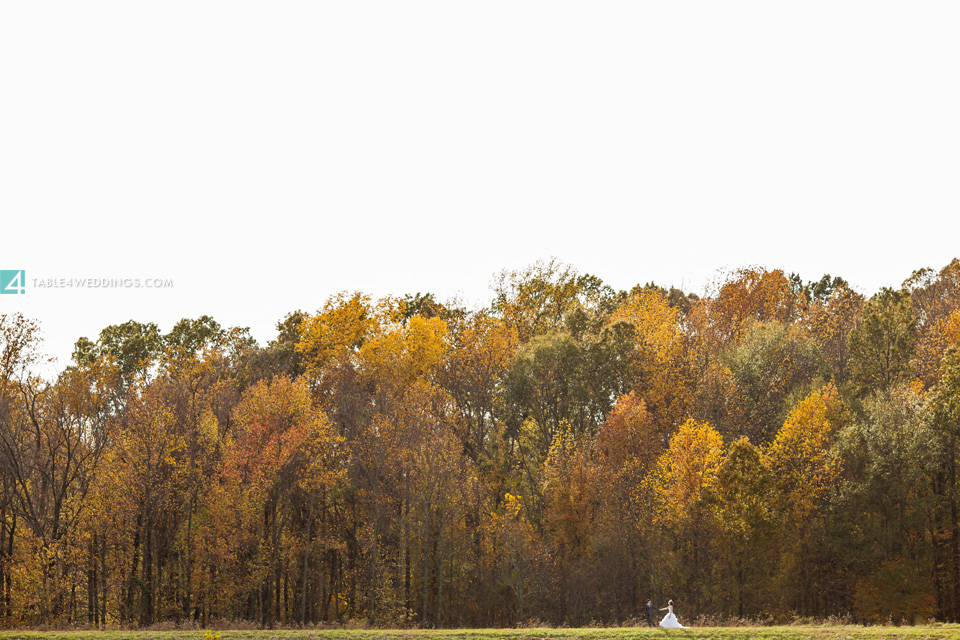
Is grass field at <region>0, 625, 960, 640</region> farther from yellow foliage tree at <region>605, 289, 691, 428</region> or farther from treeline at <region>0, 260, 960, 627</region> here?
yellow foliage tree at <region>605, 289, 691, 428</region>

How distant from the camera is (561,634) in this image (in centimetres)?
3875

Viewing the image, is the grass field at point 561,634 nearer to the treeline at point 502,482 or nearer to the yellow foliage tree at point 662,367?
the treeline at point 502,482

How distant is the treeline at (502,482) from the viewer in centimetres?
5734

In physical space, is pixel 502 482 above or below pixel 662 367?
below

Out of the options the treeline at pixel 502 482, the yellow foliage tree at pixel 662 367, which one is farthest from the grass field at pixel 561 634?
the yellow foliage tree at pixel 662 367

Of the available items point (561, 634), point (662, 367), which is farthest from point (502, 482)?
point (561, 634)

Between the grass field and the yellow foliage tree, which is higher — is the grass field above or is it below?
below

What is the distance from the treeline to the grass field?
13.2 m

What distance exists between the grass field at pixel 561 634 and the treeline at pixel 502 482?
520 inches

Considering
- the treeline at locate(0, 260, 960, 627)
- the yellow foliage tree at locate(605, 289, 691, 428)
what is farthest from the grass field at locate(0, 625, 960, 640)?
the yellow foliage tree at locate(605, 289, 691, 428)

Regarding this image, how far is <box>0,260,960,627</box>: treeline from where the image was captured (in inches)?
Answer: 2258

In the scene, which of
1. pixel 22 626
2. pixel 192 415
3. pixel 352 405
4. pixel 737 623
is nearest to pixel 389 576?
pixel 352 405

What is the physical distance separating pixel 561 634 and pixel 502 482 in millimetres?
34364

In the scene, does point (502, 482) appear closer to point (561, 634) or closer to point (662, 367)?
point (662, 367)
